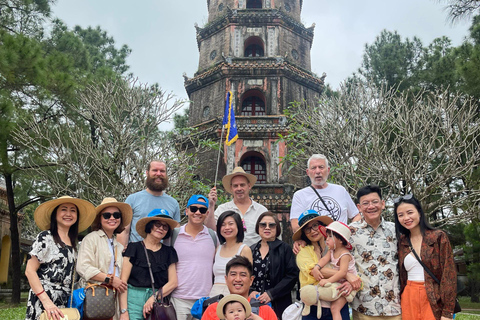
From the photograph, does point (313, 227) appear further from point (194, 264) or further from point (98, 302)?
point (98, 302)

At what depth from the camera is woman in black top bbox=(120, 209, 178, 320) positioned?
3686 mm

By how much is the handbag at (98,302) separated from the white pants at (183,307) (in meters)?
0.59

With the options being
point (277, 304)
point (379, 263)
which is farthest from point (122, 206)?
point (379, 263)

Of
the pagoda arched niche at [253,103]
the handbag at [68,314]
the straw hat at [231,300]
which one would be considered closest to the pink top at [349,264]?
the straw hat at [231,300]

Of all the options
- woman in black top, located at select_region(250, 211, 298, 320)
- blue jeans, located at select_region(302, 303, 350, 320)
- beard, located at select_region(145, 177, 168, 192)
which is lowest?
blue jeans, located at select_region(302, 303, 350, 320)

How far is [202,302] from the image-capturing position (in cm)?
370

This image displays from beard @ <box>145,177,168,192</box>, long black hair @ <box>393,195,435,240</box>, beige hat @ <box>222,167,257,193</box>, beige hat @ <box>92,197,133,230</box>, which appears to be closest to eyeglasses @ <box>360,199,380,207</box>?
long black hair @ <box>393,195,435,240</box>

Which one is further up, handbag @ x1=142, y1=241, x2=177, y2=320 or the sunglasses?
the sunglasses

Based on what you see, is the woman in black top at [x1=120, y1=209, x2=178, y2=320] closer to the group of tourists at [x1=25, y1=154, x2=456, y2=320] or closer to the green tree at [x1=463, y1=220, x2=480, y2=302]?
the group of tourists at [x1=25, y1=154, x2=456, y2=320]

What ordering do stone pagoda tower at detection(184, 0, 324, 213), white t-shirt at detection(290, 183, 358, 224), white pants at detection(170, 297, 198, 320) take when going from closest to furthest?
white pants at detection(170, 297, 198, 320) < white t-shirt at detection(290, 183, 358, 224) < stone pagoda tower at detection(184, 0, 324, 213)

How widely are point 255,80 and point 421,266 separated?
13975mm

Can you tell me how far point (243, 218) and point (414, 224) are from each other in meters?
1.75

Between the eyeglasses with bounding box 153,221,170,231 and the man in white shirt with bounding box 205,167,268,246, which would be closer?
the eyeglasses with bounding box 153,221,170,231

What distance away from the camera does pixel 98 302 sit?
348 centimetres
